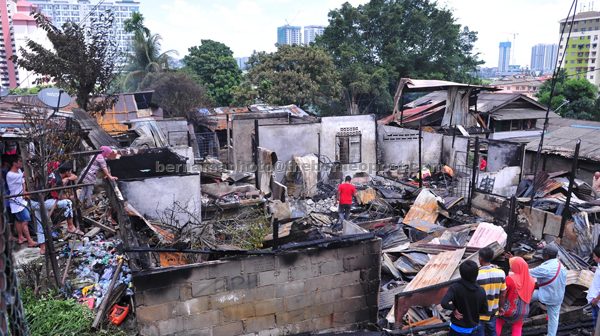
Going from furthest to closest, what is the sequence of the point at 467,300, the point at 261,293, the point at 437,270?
the point at 437,270
the point at 261,293
the point at 467,300

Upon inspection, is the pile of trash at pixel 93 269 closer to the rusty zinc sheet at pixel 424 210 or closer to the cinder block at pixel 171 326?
the cinder block at pixel 171 326

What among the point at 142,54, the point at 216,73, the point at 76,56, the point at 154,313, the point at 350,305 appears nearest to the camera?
the point at 154,313

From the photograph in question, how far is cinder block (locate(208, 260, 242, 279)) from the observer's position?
4.90 metres

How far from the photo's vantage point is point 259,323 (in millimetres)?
5254

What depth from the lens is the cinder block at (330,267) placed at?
5426 mm

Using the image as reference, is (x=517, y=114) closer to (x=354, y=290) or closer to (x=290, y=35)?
(x=354, y=290)

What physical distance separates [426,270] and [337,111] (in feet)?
78.6

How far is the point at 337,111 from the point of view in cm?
3034

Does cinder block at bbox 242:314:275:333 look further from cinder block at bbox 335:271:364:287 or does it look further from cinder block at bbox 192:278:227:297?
cinder block at bbox 335:271:364:287

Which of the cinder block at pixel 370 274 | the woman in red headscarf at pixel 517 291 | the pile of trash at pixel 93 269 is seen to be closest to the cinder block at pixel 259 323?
the cinder block at pixel 370 274

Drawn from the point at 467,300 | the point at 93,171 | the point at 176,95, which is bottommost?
the point at 467,300

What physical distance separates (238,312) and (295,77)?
21441mm

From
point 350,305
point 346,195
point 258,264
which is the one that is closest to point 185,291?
point 258,264

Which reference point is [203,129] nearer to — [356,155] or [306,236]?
[356,155]
